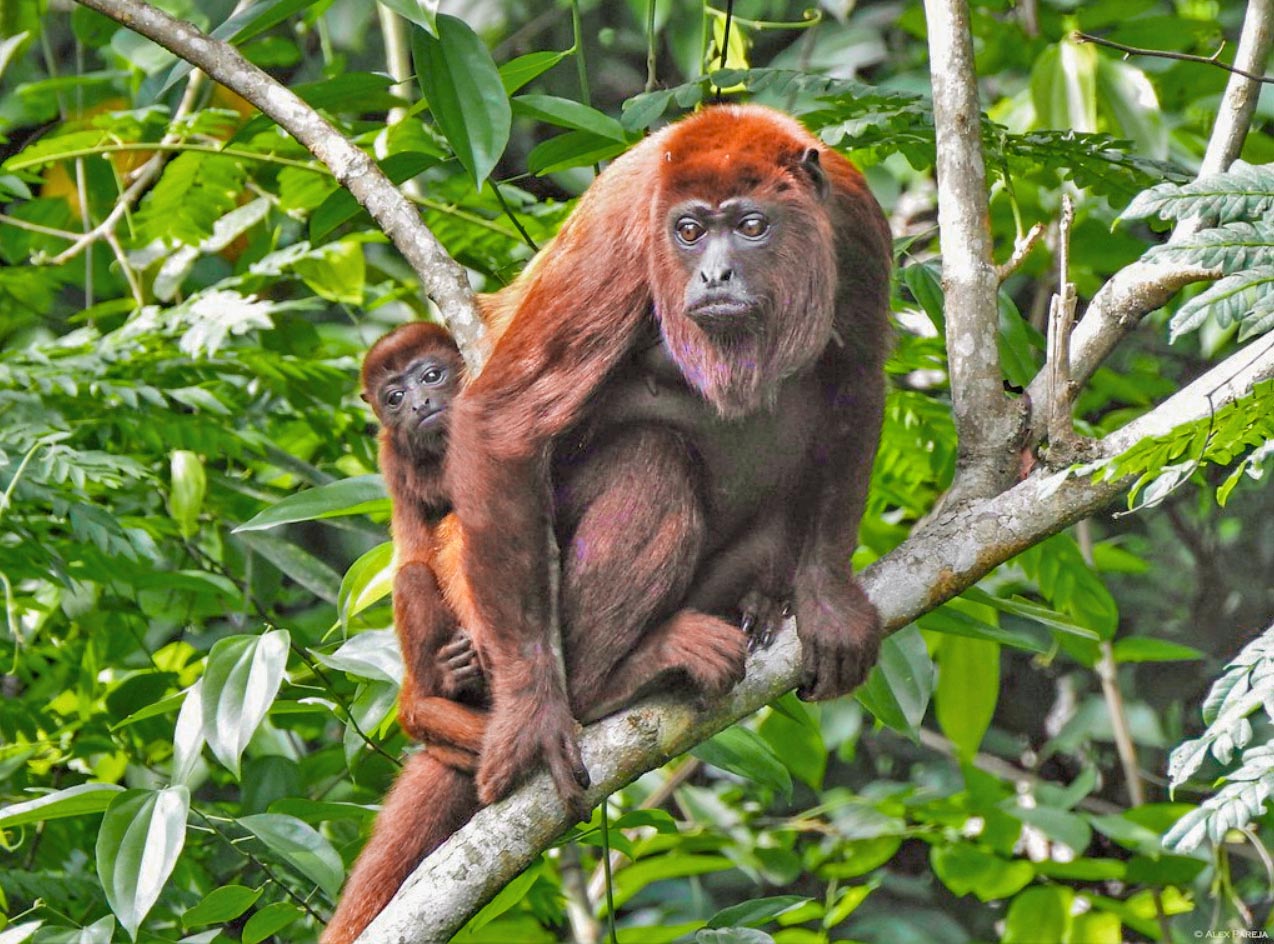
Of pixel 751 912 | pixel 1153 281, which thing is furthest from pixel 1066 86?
pixel 751 912

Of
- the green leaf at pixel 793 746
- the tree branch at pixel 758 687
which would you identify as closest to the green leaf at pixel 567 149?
the tree branch at pixel 758 687

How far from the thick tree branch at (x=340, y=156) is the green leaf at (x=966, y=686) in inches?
67.0

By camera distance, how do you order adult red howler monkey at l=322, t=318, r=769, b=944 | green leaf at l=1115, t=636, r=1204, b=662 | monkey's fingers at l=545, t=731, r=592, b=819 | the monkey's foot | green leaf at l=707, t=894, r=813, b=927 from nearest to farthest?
monkey's fingers at l=545, t=731, r=592, b=819, the monkey's foot, adult red howler monkey at l=322, t=318, r=769, b=944, green leaf at l=707, t=894, r=813, b=927, green leaf at l=1115, t=636, r=1204, b=662

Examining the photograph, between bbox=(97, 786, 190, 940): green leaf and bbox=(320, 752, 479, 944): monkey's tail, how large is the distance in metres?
0.42

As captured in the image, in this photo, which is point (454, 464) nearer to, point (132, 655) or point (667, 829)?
point (667, 829)

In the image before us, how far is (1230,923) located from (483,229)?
10.5 feet

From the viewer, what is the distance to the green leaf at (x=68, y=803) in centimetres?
245

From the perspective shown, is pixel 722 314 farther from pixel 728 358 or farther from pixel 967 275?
pixel 967 275

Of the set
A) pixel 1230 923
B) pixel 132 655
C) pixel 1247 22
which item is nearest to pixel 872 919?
pixel 1230 923

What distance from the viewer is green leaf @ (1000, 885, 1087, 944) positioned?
3.93 meters

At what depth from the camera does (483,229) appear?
3.83m

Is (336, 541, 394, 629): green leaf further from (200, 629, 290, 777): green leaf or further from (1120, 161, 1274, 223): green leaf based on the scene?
(1120, 161, 1274, 223): green leaf

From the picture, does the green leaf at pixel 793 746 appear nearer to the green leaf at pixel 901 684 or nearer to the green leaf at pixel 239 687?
the green leaf at pixel 901 684

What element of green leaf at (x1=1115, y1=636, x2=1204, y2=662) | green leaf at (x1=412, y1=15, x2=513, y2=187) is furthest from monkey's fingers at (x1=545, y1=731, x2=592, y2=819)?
green leaf at (x1=1115, y1=636, x2=1204, y2=662)
